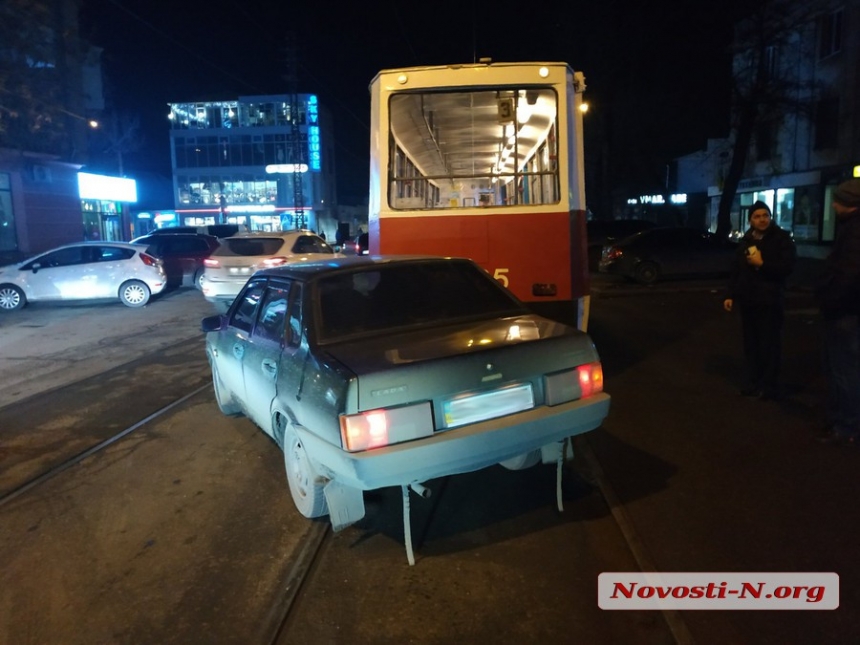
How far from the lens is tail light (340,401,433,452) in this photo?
3.64 m

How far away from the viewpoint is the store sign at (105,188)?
1256 inches

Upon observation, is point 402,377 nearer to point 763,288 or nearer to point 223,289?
point 763,288

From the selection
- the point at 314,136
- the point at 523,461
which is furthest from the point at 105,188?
A: the point at 314,136

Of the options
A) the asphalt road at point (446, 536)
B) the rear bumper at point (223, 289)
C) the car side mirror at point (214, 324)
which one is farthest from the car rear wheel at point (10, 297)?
the car side mirror at point (214, 324)

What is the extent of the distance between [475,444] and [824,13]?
26186 mm

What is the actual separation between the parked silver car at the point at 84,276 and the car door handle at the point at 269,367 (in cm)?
1308

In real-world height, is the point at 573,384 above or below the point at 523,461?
above

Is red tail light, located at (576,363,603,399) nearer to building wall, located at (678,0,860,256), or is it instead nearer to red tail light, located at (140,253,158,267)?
red tail light, located at (140,253,158,267)

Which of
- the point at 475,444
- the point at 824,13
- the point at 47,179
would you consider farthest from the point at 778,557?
the point at 47,179

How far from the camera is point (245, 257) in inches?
556

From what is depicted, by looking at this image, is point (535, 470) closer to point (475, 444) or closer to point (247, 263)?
point (475, 444)

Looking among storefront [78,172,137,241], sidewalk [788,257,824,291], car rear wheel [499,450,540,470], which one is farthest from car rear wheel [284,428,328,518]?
storefront [78,172,137,241]

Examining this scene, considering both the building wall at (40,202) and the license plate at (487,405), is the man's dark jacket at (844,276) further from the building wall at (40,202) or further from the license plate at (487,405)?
the building wall at (40,202)

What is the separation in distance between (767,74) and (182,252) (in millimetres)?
20058
